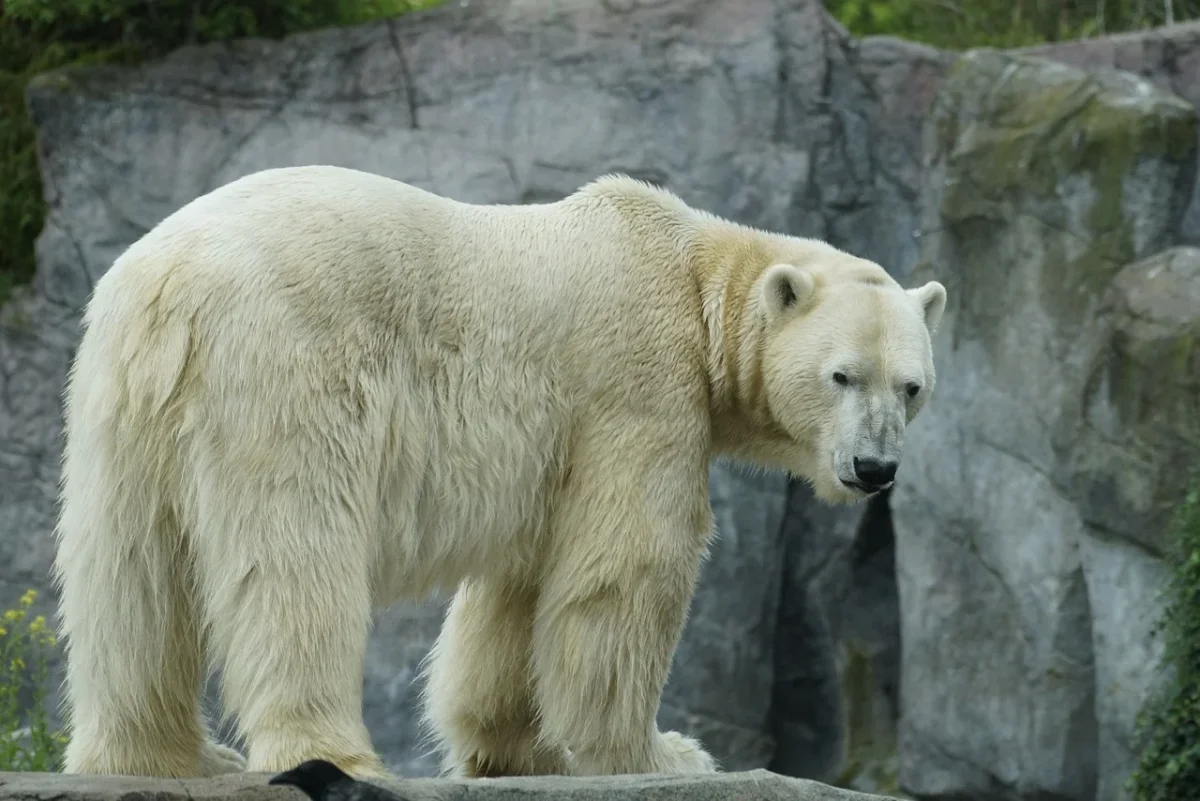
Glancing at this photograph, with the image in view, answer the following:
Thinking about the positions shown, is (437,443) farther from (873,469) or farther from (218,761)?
(873,469)

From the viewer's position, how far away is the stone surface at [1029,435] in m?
8.32

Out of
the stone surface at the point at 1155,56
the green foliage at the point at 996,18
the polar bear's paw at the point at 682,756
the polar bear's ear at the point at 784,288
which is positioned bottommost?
the polar bear's paw at the point at 682,756

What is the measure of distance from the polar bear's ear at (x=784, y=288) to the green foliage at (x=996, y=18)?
677cm

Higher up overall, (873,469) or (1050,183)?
(1050,183)

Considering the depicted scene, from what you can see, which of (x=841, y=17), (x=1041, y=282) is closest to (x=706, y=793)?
(x=1041, y=282)

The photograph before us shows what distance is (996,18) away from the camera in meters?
11.3

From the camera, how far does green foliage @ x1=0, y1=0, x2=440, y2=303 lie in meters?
9.56

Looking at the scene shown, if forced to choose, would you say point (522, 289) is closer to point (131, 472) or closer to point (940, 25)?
point (131, 472)

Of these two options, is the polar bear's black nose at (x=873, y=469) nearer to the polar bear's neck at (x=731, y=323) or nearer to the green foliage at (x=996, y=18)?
the polar bear's neck at (x=731, y=323)

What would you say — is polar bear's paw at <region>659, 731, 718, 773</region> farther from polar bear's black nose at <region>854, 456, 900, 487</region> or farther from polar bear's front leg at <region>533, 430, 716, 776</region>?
polar bear's black nose at <region>854, 456, 900, 487</region>

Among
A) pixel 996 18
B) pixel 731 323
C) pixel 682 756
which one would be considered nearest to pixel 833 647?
pixel 996 18

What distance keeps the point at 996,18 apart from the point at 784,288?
7298mm

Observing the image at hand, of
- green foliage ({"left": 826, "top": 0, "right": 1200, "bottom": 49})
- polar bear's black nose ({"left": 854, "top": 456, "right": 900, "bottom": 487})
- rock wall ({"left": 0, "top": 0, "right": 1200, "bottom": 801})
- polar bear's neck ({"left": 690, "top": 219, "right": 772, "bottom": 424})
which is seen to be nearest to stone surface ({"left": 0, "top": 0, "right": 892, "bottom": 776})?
rock wall ({"left": 0, "top": 0, "right": 1200, "bottom": 801})

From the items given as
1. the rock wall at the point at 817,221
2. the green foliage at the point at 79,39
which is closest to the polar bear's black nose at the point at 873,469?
the rock wall at the point at 817,221
